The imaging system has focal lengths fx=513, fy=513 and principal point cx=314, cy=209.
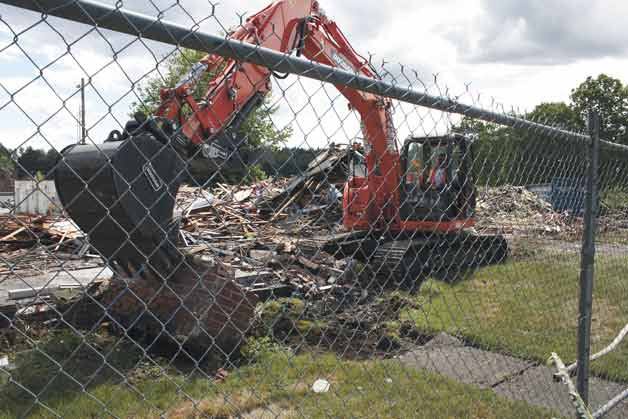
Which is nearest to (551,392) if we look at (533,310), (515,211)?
(533,310)

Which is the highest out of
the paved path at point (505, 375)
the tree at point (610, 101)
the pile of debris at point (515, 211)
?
the tree at point (610, 101)

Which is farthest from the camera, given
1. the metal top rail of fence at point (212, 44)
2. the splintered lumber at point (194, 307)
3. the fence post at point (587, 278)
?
the splintered lumber at point (194, 307)

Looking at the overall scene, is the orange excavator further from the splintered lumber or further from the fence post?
the fence post

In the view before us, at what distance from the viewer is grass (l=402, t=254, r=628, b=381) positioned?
17.6 ft

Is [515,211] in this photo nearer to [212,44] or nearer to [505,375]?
[505,375]

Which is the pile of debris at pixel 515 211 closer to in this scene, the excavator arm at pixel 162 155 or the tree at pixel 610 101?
the excavator arm at pixel 162 155

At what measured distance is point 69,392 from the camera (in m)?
4.21

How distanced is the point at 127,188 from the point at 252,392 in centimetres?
186

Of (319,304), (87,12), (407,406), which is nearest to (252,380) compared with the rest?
(407,406)

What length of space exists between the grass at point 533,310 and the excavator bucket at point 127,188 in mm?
2392

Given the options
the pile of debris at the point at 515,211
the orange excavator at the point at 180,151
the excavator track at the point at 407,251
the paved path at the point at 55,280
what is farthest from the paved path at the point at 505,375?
the pile of debris at the point at 515,211

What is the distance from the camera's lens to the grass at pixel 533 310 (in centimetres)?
537

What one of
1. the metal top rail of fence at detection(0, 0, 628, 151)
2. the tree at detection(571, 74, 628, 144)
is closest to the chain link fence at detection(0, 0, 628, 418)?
the metal top rail of fence at detection(0, 0, 628, 151)

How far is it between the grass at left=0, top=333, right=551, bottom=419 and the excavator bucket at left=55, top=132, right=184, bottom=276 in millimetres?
883
